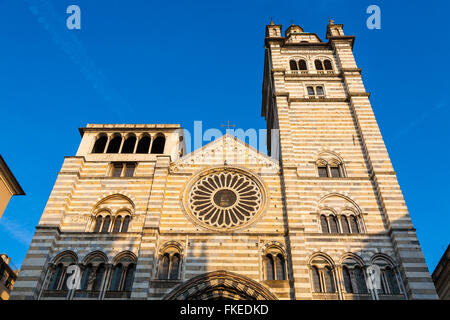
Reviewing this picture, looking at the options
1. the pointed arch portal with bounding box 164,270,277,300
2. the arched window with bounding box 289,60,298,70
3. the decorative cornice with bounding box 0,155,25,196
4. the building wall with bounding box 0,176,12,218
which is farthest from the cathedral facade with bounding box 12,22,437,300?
the arched window with bounding box 289,60,298,70

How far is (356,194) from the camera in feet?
65.4

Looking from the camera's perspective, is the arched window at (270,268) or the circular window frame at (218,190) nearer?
the arched window at (270,268)

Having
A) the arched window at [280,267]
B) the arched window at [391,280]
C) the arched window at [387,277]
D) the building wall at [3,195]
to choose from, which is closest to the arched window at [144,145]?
the building wall at [3,195]

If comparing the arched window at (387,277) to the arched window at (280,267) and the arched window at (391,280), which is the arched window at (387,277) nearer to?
the arched window at (391,280)

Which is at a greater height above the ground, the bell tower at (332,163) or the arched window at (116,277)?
the bell tower at (332,163)

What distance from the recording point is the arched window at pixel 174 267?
56.3ft

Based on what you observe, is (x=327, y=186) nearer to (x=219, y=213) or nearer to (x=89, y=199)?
(x=219, y=213)

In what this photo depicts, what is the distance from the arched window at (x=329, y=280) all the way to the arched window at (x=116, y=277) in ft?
30.6

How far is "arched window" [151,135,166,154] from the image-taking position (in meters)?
22.9

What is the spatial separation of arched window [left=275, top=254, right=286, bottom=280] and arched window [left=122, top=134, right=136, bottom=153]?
11302 mm

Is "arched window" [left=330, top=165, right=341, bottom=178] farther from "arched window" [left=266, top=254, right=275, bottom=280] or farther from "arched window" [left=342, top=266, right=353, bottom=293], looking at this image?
"arched window" [left=266, top=254, right=275, bottom=280]
